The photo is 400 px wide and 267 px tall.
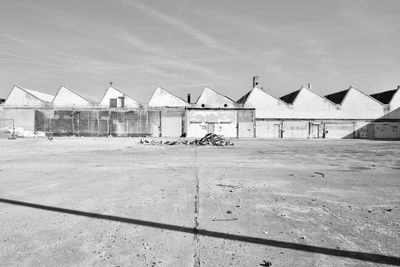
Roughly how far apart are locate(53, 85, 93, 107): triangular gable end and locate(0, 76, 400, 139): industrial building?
5.17 metres

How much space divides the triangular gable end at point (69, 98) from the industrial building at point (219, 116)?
17.0 ft

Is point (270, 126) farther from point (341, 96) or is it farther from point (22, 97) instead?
point (22, 97)

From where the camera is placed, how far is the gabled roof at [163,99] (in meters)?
48.4

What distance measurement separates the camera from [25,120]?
1590 inches

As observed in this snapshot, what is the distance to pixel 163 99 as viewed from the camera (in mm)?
48562

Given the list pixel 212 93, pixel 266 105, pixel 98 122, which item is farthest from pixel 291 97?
pixel 98 122

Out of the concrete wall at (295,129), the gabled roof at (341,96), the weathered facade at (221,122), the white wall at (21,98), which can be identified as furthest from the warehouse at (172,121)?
the gabled roof at (341,96)

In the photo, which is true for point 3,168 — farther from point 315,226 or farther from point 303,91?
point 303,91

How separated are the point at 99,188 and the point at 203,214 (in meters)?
3.01

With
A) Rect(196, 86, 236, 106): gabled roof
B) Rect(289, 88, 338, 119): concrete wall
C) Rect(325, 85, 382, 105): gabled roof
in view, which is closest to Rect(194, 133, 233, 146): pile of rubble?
Rect(196, 86, 236, 106): gabled roof

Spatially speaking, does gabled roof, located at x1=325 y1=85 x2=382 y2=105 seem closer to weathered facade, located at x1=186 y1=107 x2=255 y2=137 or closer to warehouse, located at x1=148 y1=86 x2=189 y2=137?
weathered facade, located at x1=186 y1=107 x2=255 y2=137

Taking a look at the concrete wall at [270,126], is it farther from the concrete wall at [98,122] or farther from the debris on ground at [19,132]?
the debris on ground at [19,132]

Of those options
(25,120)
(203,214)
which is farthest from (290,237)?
(25,120)

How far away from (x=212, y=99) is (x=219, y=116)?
16.2 feet
